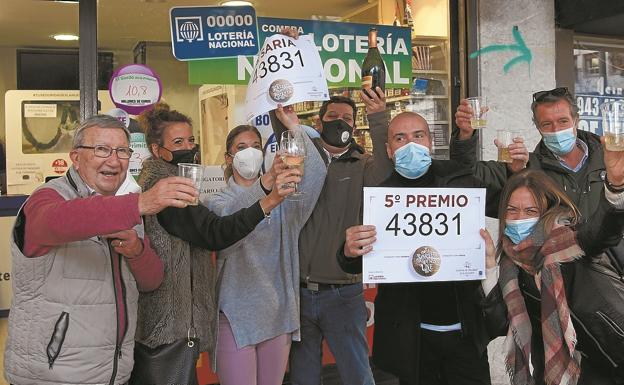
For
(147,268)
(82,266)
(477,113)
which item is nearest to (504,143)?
(477,113)

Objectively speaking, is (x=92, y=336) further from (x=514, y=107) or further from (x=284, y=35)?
(x=514, y=107)

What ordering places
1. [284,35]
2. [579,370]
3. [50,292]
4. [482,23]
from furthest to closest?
1. [482,23]
2. [284,35]
3. [579,370]
4. [50,292]

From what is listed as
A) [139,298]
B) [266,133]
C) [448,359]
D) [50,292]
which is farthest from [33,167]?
[448,359]

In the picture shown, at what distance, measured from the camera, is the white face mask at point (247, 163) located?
3516 mm

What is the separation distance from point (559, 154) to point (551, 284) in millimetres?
1144

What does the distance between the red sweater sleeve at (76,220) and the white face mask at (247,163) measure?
125 cm

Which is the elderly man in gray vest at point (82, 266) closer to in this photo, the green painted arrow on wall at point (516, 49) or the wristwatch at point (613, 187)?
the wristwatch at point (613, 187)

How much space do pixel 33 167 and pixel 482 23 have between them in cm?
342

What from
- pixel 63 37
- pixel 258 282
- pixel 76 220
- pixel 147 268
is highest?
pixel 63 37

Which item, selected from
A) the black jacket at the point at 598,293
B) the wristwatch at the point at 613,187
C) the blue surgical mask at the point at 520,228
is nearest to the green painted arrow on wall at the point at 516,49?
the blue surgical mask at the point at 520,228

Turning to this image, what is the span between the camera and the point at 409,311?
2.99 meters

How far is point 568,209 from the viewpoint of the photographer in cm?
271

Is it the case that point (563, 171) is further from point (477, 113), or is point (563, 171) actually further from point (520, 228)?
point (520, 228)

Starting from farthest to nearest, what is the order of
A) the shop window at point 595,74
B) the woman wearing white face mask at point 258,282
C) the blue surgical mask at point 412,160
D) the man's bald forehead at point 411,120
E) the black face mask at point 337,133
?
the shop window at point 595,74 < the black face mask at point 337,133 < the woman wearing white face mask at point 258,282 < the man's bald forehead at point 411,120 < the blue surgical mask at point 412,160
